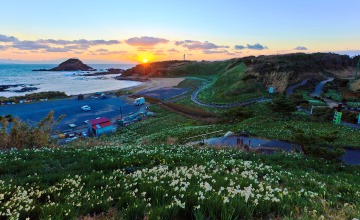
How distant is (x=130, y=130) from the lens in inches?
1941

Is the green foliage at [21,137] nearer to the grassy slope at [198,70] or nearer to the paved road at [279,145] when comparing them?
Result: the paved road at [279,145]

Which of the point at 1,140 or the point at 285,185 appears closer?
the point at 285,185

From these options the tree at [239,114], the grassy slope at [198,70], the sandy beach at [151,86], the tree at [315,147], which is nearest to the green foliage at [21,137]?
the tree at [315,147]

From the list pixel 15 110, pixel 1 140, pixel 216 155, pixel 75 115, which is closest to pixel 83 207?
pixel 216 155

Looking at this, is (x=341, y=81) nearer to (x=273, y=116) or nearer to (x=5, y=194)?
(x=273, y=116)

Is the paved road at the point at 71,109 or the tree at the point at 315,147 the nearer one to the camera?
the tree at the point at 315,147

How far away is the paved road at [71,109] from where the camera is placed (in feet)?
209

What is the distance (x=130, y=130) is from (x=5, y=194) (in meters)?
44.4

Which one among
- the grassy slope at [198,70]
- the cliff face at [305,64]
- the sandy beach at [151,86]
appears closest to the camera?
the cliff face at [305,64]

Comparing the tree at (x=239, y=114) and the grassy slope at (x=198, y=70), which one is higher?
the grassy slope at (x=198, y=70)

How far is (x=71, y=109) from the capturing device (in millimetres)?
73375

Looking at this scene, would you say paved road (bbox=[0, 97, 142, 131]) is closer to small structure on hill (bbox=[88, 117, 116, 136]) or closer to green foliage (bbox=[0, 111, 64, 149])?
small structure on hill (bbox=[88, 117, 116, 136])

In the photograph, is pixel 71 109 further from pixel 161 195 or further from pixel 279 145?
pixel 161 195

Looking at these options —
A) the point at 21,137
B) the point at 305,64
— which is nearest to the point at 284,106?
the point at 21,137
